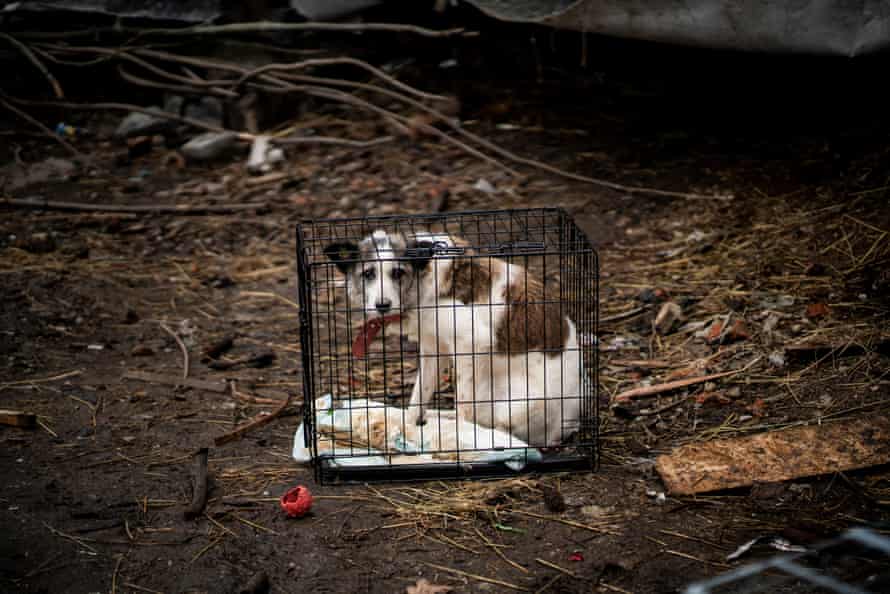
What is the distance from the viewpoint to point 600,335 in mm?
6070

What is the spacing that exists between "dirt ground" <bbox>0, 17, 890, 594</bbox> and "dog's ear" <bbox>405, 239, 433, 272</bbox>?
3.86ft

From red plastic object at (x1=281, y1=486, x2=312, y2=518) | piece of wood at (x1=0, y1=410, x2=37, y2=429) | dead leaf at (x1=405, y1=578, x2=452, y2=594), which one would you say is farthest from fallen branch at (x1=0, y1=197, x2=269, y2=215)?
dead leaf at (x1=405, y1=578, x2=452, y2=594)

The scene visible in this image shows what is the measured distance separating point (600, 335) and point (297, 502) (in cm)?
281

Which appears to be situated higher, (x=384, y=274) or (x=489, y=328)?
(x=384, y=274)

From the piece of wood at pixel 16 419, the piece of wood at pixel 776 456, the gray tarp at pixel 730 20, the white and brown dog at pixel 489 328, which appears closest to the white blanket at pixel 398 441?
the white and brown dog at pixel 489 328

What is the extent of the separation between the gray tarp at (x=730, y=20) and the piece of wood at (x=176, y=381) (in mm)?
3981

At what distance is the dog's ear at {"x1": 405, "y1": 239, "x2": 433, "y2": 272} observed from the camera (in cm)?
423

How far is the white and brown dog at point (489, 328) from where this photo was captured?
4.66m

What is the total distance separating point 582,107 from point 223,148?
402 centimetres

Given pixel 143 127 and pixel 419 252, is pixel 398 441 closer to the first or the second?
pixel 419 252

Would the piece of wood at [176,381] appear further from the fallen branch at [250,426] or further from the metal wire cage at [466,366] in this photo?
the metal wire cage at [466,366]

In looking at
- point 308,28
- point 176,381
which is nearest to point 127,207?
point 308,28

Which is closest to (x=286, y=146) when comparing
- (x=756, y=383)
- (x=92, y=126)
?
(x=92, y=126)

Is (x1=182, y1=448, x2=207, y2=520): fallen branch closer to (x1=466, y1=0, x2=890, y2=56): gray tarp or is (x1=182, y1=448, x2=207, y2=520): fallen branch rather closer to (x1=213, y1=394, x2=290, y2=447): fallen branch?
(x1=213, y1=394, x2=290, y2=447): fallen branch
